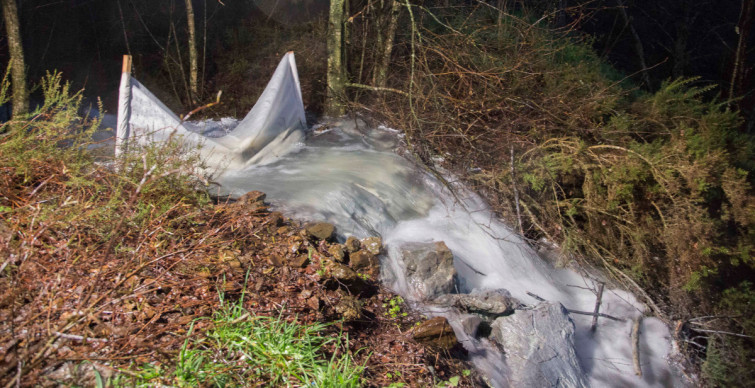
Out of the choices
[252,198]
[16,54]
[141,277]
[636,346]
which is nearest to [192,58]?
[16,54]

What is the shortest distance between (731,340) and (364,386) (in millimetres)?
4204

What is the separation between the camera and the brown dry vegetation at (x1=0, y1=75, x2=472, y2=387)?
2.04 meters

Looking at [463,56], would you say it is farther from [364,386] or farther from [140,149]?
[364,386]

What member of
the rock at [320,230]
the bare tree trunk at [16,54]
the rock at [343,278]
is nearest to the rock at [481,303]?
the rock at [343,278]

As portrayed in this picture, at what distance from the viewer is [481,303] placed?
363cm

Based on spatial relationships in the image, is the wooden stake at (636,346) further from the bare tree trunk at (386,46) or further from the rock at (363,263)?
the bare tree trunk at (386,46)

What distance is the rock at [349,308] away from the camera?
9.74ft

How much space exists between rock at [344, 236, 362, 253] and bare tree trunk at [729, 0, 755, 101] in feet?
25.5

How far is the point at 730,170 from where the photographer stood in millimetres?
4613

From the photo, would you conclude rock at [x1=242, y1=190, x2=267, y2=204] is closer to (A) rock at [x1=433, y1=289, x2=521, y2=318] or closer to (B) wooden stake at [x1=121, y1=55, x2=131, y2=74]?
(B) wooden stake at [x1=121, y1=55, x2=131, y2=74]

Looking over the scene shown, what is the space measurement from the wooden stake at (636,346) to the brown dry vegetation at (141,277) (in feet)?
6.96

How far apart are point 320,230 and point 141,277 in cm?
140

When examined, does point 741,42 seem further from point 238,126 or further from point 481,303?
point 238,126

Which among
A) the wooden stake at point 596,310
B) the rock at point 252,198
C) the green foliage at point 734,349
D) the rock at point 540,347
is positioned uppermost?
the rock at point 252,198
